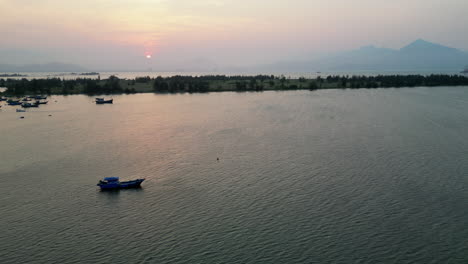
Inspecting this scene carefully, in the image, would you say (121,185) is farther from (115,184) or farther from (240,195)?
(240,195)

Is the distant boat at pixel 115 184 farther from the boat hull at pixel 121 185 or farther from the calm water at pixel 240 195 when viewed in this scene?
the calm water at pixel 240 195

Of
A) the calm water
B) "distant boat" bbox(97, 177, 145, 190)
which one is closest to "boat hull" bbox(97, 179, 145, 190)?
"distant boat" bbox(97, 177, 145, 190)

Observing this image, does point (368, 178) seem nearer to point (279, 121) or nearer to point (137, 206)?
point (137, 206)

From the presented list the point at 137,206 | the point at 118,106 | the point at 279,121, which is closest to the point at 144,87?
the point at 118,106

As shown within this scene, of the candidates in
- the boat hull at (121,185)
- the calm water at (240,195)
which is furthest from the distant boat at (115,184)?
the calm water at (240,195)

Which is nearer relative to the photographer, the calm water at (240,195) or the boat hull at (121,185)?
the calm water at (240,195)

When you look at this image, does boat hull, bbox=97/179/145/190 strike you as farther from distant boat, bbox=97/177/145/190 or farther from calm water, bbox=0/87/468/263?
calm water, bbox=0/87/468/263

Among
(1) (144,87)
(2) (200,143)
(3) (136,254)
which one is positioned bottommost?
(3) (136,254)
